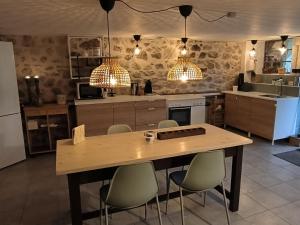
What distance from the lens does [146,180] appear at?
6.31 feet

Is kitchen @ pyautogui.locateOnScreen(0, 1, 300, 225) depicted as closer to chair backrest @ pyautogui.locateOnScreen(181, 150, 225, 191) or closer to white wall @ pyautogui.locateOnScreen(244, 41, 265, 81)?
white wall @ pyautogui.locateOnScreen(244, 41, 265, 81)

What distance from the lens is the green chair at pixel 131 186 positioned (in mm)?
1838

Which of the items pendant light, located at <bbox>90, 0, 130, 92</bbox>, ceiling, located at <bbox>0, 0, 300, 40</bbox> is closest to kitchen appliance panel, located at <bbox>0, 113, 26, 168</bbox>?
ceiling, located at <bbox>0, 0, 300, 40</bbox>

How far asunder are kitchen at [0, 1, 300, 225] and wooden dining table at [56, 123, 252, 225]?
1cm

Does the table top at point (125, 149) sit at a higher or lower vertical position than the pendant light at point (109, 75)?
lower

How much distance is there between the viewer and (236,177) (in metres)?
2.59

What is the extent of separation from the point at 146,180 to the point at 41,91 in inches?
140

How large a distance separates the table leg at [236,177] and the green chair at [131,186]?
1063 millimetres

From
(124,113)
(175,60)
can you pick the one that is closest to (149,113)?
(124,113)

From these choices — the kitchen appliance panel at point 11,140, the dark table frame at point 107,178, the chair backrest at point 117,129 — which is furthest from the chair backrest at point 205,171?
the kitchen appliance panel at point 11,140

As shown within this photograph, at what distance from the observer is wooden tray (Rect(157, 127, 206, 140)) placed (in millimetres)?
2577

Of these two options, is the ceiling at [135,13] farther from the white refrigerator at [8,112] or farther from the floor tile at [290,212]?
the floor tile at [290,212]

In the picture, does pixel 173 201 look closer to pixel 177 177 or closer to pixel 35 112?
pixel 177 177

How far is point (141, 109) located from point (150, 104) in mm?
208
